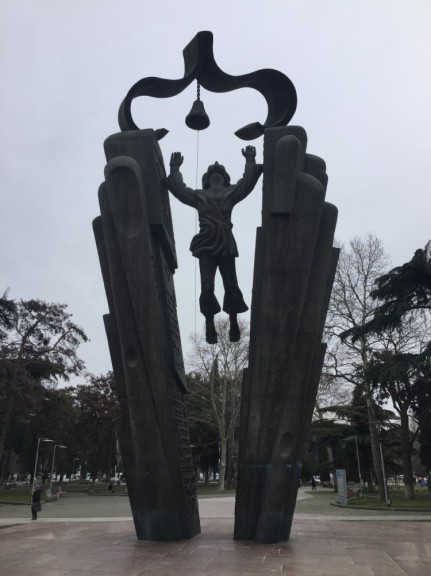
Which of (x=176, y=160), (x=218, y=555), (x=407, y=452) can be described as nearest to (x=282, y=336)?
(x=218, y=555)

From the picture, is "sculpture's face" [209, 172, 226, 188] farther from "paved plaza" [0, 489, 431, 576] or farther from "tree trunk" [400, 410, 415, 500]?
"tree trunk" [400, 410, 415, 500]

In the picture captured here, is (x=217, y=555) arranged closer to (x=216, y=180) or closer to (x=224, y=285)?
(x=224, y=285)

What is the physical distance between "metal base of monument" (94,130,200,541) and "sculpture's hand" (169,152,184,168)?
665 mm

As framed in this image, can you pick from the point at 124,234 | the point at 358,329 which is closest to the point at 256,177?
the point at 124,234

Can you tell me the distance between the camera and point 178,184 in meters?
12.2

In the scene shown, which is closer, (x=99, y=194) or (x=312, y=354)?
(x=312, y=354)

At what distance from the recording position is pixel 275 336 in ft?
33.5

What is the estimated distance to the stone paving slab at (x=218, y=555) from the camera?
707 centimetres

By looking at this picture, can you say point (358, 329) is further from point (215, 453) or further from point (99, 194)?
point (215, 453)

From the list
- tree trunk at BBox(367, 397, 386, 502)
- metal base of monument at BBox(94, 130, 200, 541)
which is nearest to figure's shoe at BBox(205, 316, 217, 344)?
metal base of monument at BBox(94, 130, 200, 541)

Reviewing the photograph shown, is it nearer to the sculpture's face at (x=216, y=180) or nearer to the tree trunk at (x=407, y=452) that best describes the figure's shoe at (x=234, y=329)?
the sculpture's face at (x=216, y=180)

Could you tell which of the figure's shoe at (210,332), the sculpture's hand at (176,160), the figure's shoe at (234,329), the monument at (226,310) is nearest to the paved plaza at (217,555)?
the monument at (226,310)

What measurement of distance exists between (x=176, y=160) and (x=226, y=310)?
373 cm

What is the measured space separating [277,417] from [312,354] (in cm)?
142
